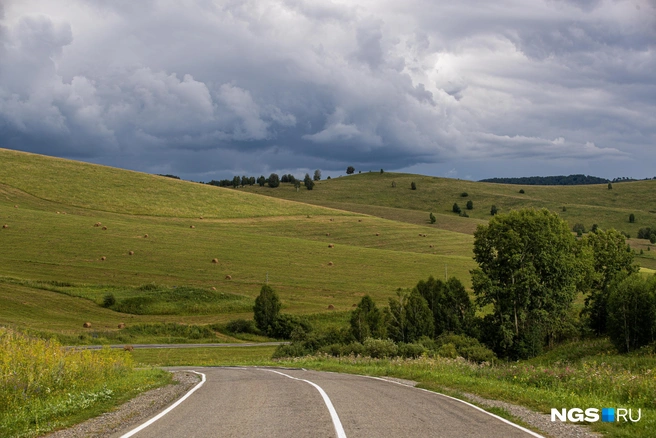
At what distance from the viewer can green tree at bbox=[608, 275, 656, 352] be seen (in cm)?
5119

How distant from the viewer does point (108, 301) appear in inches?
2562

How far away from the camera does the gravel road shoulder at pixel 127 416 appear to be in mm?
10984

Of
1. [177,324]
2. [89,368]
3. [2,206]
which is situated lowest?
[177,324]

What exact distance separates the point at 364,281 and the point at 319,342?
37.7m

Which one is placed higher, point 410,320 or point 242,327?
point 410,320

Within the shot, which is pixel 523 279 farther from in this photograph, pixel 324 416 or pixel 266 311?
pixel 324 416

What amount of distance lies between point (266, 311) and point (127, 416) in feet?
171

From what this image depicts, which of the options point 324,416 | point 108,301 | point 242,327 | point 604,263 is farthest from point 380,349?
point 604,263

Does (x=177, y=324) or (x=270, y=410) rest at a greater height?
(x=270, y=410)

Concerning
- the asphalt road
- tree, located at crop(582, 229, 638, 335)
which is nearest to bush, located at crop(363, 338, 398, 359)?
the asphalt road

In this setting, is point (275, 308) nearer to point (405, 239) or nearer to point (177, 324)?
point (177, 324)

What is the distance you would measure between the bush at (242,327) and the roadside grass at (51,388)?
44631 mm

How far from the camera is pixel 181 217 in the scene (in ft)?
387

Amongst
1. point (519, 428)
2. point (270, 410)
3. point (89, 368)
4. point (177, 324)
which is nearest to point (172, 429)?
point (270, 410)
